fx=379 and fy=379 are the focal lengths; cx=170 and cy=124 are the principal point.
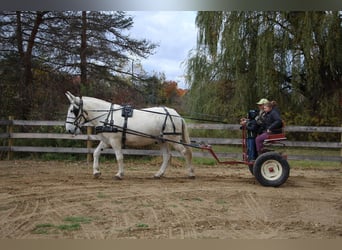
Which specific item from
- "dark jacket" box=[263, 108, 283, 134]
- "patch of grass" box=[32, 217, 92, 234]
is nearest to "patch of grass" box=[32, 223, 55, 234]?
"patch of grass" box=[32, 217, 92, 234]

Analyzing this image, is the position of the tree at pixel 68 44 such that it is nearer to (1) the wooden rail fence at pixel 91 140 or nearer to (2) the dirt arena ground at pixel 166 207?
(1) the wooden rail fence at pixel 91 140

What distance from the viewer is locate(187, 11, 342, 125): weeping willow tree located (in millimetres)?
6125

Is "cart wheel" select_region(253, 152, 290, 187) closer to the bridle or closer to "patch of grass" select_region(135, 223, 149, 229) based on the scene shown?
"patch of grass" select_region(135, 223, 149, 229)

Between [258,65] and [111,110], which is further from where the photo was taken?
[258,65]

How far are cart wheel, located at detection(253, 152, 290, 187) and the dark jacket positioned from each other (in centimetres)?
29

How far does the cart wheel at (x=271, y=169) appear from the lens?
15.1 feet

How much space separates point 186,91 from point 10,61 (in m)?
2.89

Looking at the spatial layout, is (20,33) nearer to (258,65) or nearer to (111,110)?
(111,110)

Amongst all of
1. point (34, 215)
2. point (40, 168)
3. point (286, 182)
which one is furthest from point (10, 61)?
point (286, 182)

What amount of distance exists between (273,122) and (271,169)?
582 mm

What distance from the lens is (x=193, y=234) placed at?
3221mm

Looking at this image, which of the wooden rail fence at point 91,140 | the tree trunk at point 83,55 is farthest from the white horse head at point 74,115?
the wooden rail fence at point 91,140

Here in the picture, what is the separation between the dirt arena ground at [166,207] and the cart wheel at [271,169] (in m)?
0.14

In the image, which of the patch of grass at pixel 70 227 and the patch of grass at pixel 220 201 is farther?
the patch of grass at pixel 220 201
